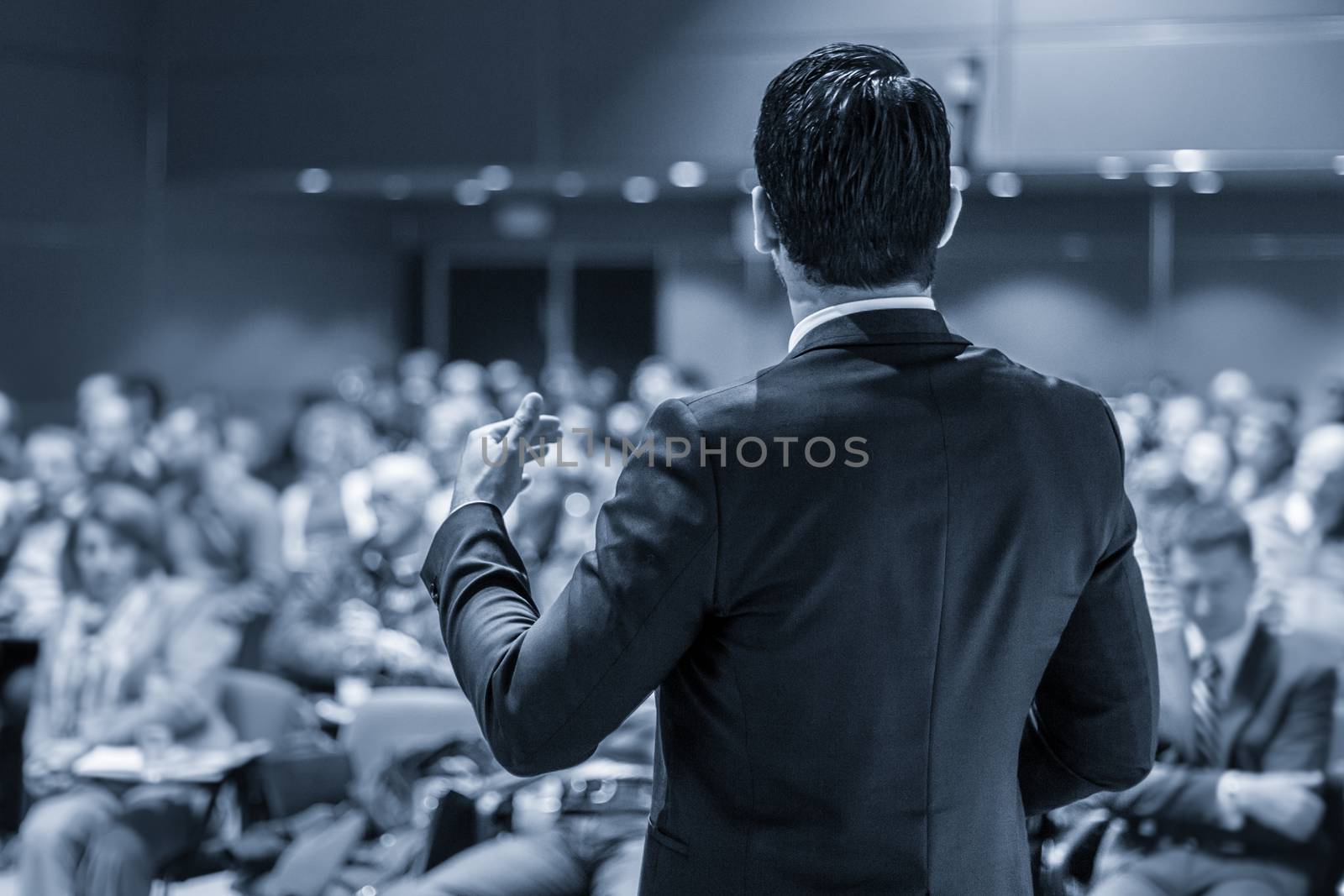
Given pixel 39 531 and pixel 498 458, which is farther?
pixel 39 531

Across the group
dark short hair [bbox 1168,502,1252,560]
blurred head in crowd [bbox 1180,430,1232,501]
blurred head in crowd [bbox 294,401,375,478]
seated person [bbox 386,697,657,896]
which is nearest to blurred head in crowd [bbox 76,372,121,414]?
blurred head in crowd [bbox 294,401,375,478]

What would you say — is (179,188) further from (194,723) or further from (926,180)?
(926,180)

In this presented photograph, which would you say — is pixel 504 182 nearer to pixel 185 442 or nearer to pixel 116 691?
pixel 185 442

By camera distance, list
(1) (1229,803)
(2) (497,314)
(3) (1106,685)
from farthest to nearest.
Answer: (2) (497,314) → (1) (1229,803) → (3) (1106,685)

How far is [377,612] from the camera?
3934 mm

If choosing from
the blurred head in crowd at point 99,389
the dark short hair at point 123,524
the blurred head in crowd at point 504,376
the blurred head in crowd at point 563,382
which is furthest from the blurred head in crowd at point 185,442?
the blurred head in crowd at point 504,376

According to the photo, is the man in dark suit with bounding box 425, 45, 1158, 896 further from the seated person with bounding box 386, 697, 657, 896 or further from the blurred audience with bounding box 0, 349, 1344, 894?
the seated person with bounding box 386, 697, 657, 896

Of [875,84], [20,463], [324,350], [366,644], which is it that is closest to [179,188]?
[324,350]

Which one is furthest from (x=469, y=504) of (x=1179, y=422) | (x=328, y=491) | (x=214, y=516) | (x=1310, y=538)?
(x=1179, y=422)

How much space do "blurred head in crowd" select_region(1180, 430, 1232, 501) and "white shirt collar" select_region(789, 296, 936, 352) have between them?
4.18 m

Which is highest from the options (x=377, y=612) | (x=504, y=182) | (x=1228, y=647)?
(x=504, y=182)

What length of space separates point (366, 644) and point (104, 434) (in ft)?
7.17

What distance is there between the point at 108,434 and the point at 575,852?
140 inches

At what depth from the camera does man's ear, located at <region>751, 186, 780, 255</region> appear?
89 cm
